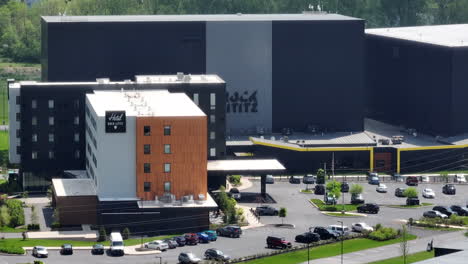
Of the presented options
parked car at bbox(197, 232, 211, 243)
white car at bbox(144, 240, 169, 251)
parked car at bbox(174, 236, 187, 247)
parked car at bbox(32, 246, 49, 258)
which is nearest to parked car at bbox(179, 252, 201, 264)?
white car at bbox(144, 240, 169, 251)

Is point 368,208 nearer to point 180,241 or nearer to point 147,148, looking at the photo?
point 147,148

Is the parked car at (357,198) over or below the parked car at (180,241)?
over

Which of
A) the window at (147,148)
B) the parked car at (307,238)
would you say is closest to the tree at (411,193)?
the parked car at (307,238)

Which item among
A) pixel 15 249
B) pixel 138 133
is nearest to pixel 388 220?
pixel 138 133

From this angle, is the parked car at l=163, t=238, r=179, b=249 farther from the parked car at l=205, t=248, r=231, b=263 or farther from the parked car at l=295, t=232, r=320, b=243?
the parked car at l=295, t=232, r=320, b=243

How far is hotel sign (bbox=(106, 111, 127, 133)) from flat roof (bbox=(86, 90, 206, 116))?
40.4 inches

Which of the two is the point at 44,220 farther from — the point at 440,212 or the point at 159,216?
the point at 440,212

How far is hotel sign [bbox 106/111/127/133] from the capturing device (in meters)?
182

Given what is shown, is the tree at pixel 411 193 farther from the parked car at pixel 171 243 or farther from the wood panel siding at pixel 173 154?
the parked car at pixel 171 243

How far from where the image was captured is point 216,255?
16512 cm

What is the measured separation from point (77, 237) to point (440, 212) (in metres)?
40.6

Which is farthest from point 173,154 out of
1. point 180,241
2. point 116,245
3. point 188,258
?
point 188,258

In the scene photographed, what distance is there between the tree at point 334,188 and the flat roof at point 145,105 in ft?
57.5

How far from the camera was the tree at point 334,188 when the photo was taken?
195 metres
